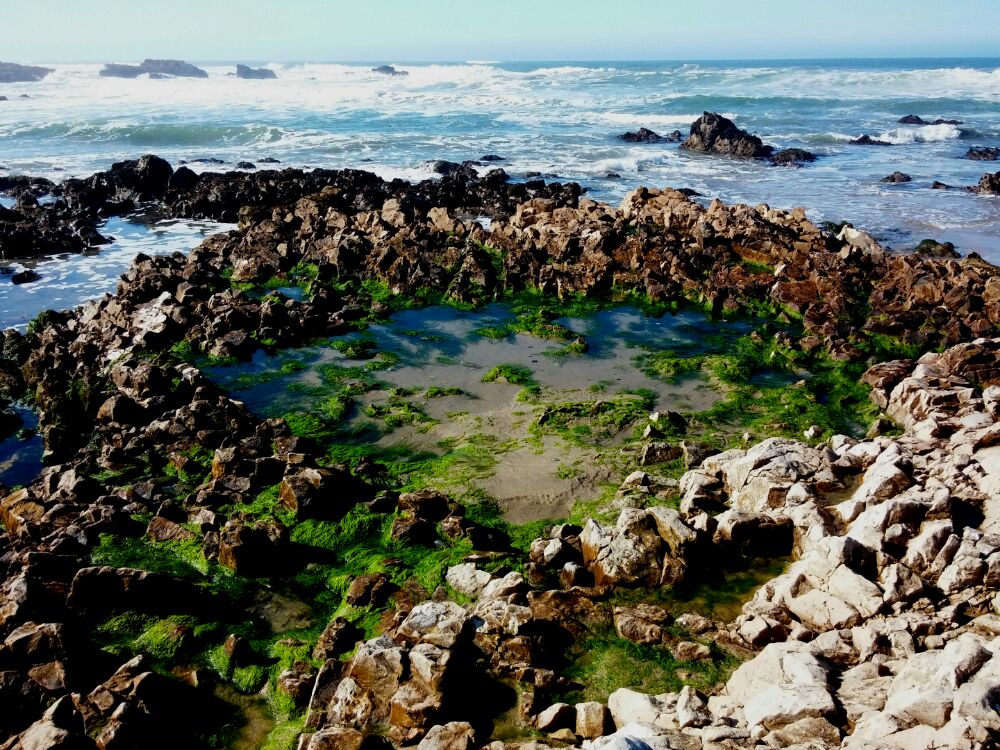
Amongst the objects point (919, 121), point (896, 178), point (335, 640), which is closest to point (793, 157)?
point (896, 178)

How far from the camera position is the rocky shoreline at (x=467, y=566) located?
5.46m

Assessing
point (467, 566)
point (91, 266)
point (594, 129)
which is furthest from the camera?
point (594, 129)

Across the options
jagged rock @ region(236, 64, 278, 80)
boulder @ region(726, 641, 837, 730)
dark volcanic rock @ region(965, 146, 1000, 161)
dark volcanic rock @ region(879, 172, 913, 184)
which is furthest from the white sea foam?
jagged rock @ region(236, 64, 278, 80)

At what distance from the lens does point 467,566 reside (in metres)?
7.63

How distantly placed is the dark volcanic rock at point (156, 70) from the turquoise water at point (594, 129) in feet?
110

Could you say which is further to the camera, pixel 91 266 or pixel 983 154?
pixel 983 154

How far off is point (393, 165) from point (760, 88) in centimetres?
4950

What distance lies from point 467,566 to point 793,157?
32.9 m

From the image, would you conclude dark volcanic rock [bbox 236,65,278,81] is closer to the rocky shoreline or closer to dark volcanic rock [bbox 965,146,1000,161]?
dark volcanic rock [bbox 965,146,1000,161]

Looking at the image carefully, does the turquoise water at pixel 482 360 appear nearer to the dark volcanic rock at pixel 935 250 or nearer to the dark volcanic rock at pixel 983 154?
the dark volcanic rock at pixel 935 250

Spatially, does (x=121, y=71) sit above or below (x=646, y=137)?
above

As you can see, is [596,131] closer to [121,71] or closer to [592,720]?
[592,720]

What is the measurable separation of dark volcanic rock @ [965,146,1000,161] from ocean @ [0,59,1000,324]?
561 millimetres

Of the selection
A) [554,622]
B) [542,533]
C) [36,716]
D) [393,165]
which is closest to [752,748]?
[554,622]
